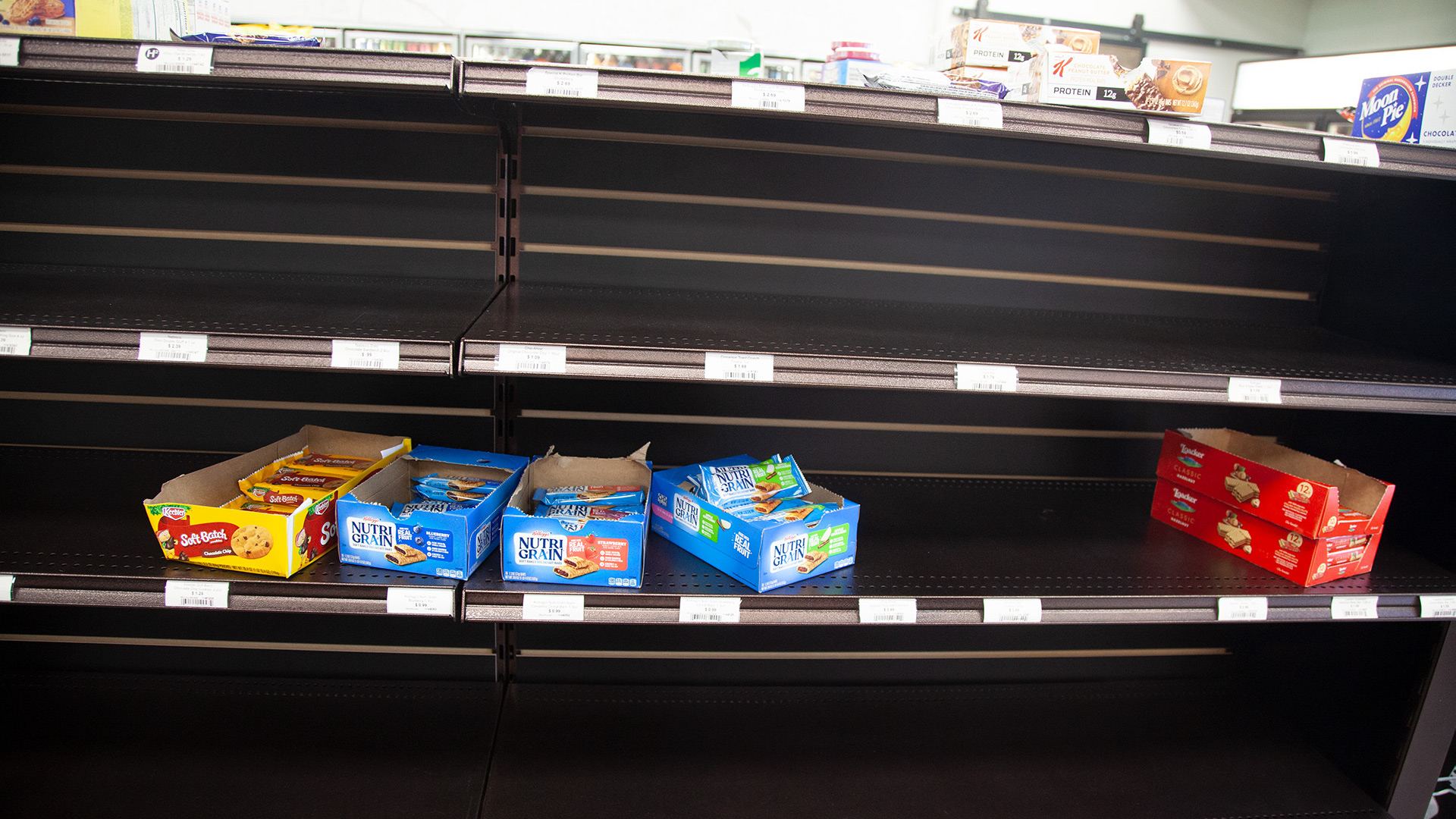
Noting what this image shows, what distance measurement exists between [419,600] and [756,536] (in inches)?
22.0

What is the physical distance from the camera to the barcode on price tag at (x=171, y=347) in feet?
3.90

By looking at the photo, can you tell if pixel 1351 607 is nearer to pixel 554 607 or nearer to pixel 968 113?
pixel 968 113

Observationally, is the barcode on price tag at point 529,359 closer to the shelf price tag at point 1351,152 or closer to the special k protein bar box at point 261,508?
the special k protein bar box at point 261,508

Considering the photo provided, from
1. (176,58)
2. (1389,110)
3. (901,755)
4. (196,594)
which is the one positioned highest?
(1389,110)

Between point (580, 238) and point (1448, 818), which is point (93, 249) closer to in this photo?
point (580, 238)

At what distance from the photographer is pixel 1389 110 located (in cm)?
160

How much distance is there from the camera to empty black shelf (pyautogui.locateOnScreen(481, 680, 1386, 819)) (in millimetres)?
1619

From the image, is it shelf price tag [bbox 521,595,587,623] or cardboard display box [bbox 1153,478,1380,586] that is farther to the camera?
cardboard display box [bbox 1153,478,1380,586]

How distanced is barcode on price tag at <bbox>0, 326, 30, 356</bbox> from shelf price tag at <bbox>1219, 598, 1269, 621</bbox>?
2039mm

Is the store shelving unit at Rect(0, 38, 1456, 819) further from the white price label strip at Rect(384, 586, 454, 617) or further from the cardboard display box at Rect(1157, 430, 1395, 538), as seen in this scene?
the cardboard display box at Rect(1157, 430, 1395, 538)

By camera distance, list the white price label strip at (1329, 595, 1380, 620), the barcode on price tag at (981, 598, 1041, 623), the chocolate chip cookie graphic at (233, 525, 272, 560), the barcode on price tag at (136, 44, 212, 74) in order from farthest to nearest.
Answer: the white price label strip at (1329, 595, 1380, 620) → the barcode on price tag at (981, 598, 1041, 623) → the chocolate chip cookie graphic at (233, 525, 272, 560) → the barcode on price tag at (136, 44, 212, 74)

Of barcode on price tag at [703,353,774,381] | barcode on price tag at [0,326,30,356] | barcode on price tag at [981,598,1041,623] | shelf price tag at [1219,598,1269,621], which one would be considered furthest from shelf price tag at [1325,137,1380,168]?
barcode on price tag at [0,326,30,356]

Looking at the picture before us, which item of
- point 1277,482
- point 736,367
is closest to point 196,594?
point 736,367

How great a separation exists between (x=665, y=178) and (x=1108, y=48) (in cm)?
436
